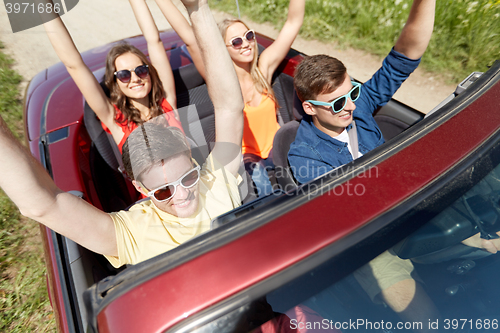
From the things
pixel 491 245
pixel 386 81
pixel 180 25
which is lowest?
pixel 491 245

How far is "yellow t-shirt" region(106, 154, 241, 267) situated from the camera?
137cm

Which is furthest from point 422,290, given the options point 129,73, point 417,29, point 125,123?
point 129,73

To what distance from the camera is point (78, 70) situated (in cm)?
193

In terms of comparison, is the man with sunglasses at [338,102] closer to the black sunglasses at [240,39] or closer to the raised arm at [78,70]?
the black sunglasses at [240,39]

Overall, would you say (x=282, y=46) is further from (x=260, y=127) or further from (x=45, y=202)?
(x=45, y=202)

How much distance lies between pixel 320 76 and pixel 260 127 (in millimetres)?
796

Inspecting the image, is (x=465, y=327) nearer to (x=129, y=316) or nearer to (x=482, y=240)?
(x=482, y=240)

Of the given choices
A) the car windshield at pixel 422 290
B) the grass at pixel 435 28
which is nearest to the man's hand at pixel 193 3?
the car windshield at pixel 422 290

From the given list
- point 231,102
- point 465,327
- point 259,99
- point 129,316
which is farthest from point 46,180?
point 259,99

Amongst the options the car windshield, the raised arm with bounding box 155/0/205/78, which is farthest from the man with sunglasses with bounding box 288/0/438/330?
the raised arm with bounding box 155/0/205/78

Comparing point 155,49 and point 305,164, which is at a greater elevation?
point 155,49

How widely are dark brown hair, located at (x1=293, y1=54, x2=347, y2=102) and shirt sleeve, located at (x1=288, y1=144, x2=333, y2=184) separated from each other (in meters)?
0.30

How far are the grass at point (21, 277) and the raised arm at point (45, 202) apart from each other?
1.38 metres

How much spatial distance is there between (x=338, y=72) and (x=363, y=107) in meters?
0.40
